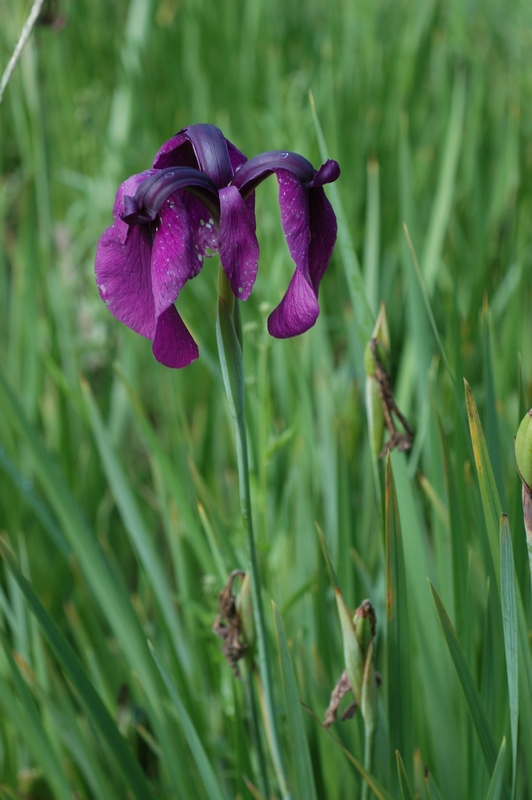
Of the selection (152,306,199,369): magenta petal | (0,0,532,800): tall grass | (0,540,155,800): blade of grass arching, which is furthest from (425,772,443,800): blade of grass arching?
(152,306,199,369): magenta petal

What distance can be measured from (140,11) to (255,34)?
0.33 m

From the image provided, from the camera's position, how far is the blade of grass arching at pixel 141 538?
2.75 feet

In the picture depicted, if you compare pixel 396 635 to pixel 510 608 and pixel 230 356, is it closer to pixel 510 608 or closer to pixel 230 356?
pixel 510 608

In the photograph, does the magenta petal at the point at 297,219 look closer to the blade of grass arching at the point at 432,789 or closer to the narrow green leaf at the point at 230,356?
the narrow green leaf at the point at 230,356

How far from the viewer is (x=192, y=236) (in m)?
0.44

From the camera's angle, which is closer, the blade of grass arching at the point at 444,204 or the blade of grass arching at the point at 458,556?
the blade of grass arching at the point at 458,556

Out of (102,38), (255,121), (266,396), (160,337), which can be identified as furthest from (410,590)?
(102,38)

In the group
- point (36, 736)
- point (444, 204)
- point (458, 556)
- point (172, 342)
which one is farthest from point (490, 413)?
point (444, 204)

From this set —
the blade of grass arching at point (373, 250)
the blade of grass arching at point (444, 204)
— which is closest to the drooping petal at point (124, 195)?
the blade of grass arching at point (373, 250)

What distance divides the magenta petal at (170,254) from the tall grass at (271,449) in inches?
8.0

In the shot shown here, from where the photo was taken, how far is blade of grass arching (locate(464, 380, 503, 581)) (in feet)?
1.56

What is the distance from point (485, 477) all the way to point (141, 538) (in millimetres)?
479

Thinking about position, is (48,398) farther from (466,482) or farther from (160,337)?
(160,337)

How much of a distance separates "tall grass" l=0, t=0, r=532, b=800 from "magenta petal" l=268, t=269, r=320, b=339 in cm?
13
